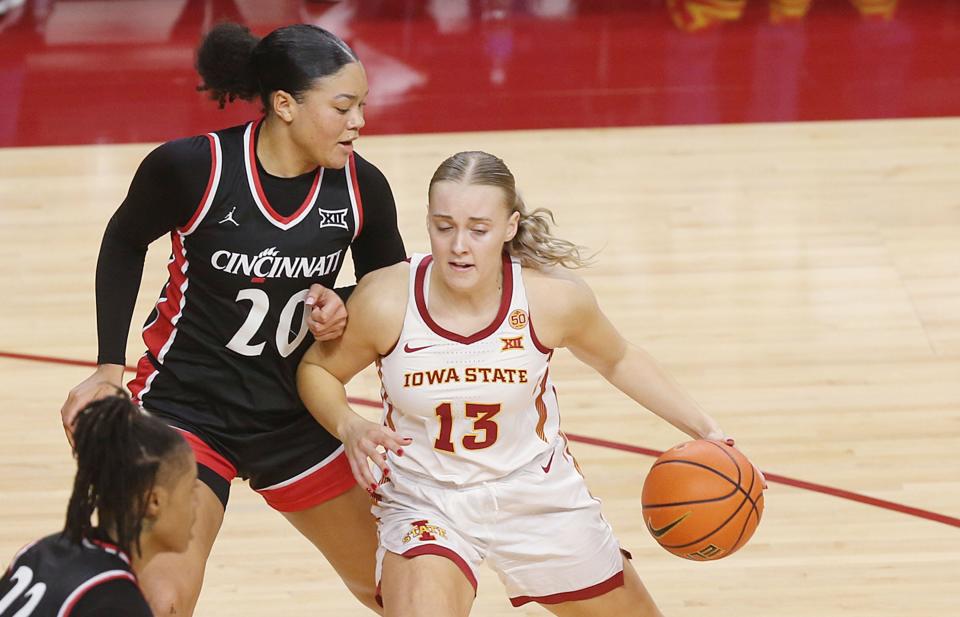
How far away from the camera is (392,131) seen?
7.80 metres

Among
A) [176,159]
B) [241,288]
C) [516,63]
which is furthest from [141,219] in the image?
[516,63]

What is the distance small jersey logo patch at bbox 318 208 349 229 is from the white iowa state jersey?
0.22 meters

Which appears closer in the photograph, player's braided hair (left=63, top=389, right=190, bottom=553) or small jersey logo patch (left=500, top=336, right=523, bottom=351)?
player's braided hair (left=63, top=389, right=190, bottom=553)

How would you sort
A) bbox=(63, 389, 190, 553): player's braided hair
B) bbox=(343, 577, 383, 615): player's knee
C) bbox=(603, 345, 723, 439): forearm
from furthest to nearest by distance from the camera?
bbox=(343, 577, 383, 615): player's knee, bbox=(603, 345, 723, 439): forearm, bbox=(63, 389, 190, 553): player's braided hair

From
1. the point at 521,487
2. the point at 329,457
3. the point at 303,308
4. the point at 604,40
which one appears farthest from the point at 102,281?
the point at 604,40

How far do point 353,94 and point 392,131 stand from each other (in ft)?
14.8

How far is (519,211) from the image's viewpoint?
11.1 feet

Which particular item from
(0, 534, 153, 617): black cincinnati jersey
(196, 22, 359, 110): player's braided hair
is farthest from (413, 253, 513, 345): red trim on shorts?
(0, 534, 153, 617): black cincinnati jersey

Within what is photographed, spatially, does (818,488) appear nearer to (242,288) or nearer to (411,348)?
(411,348)

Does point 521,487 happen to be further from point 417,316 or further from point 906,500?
point 906,500

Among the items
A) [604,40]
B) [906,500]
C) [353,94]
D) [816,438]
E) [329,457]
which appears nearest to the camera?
[353,94]

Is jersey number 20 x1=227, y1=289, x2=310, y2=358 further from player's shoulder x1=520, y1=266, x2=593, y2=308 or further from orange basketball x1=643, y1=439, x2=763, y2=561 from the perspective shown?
orange basketball x1=643, y1=439, x2=763, y2=561

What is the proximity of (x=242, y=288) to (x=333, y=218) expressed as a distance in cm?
27

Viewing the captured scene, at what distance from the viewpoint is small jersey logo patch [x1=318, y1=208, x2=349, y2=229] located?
342 centimetres
